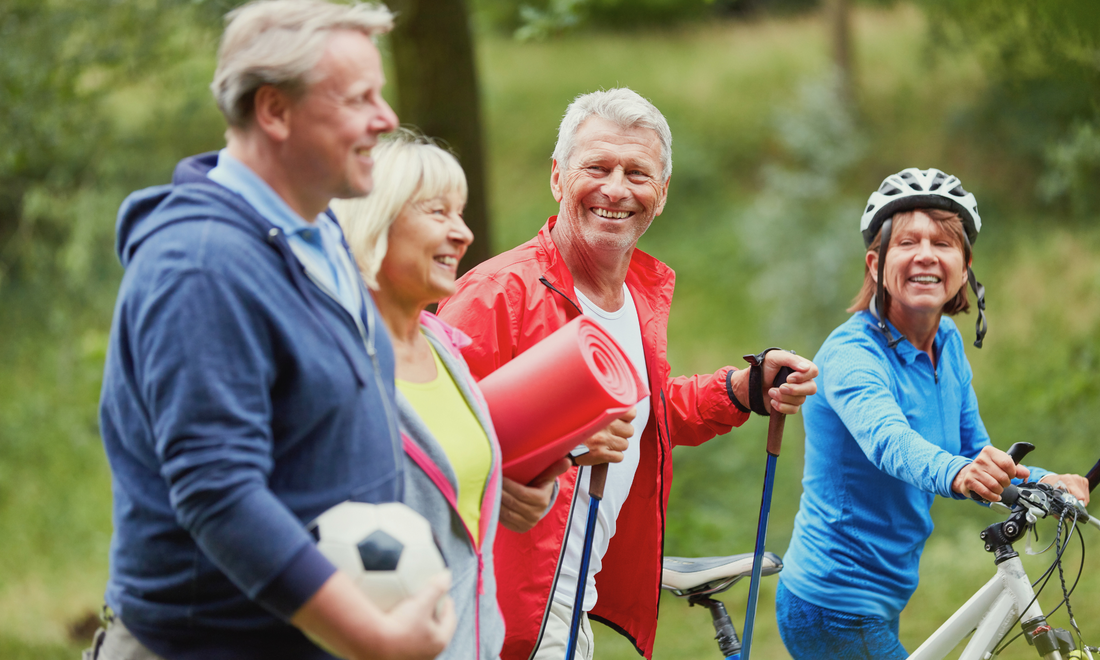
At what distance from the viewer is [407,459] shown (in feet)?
6.15

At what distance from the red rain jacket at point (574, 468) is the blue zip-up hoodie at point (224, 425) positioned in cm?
105

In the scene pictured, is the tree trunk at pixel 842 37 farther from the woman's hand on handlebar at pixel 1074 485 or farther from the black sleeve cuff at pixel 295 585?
the black sleeve cuff at pixel 295 585

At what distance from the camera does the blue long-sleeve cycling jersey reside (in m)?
2.93

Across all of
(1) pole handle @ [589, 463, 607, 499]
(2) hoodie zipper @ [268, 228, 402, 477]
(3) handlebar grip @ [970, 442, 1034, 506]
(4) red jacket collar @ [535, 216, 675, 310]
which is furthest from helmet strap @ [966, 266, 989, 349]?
(2) hoodie zipper @ [268, 228, 402, 477]

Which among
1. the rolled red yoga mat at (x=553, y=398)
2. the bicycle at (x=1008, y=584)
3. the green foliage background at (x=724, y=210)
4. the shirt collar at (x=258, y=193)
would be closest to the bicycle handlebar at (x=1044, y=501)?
the bicycle at (x=1008, y=584)

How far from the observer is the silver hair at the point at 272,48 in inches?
59.1

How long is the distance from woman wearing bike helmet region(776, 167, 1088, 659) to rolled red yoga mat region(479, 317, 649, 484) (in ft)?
3.43

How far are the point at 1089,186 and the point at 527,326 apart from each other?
6.31m

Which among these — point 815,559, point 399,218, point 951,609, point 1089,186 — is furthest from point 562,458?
point 1089,186

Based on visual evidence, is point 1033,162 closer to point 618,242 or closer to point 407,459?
point 618,242

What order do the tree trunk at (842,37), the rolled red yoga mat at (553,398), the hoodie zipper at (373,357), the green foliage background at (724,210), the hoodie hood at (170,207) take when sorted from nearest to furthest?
the hoodie hood at (170,207) < the hoodie zipper at (373,357) < the rolled red yoga mat at (553,398) < the green foliage background at (724,210) < the tree trunk at (842,37)

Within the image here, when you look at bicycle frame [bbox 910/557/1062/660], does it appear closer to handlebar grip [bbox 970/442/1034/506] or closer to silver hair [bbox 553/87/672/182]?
handlebar grip [bbox 970/442/1034/506]

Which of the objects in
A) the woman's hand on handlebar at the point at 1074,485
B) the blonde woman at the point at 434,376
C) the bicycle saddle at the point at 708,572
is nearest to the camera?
the blonde woman at the point at 434,376

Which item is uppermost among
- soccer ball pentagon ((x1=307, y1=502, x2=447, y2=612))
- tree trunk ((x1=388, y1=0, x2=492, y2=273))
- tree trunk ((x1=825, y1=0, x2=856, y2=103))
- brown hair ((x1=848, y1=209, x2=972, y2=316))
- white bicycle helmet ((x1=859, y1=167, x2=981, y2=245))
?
tree trunk ((x1=825, y1=0, x2=856, y2=103))
